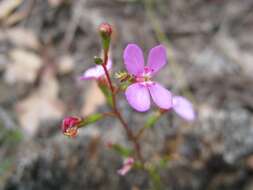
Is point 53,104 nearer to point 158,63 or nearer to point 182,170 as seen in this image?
point 182,170

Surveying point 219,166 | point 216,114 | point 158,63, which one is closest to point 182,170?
point 219,166

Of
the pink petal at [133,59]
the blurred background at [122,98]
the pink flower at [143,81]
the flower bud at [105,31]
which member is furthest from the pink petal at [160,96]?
the blurred background at [122,98]

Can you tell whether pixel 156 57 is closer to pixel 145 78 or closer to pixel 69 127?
pixel 145 78

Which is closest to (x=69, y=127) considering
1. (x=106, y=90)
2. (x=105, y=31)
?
(x=106, y=90)

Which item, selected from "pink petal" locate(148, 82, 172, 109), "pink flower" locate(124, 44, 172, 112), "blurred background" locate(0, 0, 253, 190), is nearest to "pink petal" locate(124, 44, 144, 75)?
"pink flower" locate(124, 44, 172, 112)

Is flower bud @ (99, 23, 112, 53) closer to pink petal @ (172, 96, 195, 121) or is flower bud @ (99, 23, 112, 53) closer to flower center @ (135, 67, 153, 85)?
flower center @ (135, 67, 153, 85)
